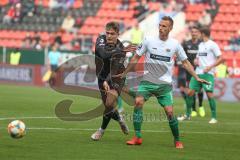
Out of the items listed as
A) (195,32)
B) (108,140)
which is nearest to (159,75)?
(108,140)

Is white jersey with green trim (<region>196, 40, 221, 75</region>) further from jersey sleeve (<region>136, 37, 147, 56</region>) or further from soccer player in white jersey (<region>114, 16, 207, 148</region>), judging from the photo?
jersey sleeve (<region>136, 37, 147, 56</region>)

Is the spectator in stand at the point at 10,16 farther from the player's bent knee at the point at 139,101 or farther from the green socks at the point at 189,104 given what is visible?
the player's bent knee at the point at 139,101

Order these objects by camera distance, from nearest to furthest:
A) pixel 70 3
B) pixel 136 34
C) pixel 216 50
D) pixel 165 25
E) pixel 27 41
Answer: pixel 165 25, pixel 216 50, pixel 136 34, pixel 27 41, pixel 70 3

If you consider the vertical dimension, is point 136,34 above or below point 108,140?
below

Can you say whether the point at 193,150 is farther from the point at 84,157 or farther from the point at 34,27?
the point at 34,27

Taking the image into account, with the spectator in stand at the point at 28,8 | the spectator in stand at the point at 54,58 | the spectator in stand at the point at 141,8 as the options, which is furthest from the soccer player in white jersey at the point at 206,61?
the spectator in stand at the point at 28,8

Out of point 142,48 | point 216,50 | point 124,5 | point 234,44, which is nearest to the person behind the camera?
point 142,48

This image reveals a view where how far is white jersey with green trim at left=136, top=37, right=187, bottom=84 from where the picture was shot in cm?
1371

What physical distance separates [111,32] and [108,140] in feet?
6.95

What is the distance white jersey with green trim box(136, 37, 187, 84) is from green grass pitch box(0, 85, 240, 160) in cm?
129

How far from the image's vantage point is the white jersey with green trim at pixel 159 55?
45.0ft

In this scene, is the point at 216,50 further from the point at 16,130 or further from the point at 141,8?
the point at 141,8

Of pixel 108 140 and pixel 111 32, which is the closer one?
pixel 111 32

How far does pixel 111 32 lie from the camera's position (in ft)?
46.5
